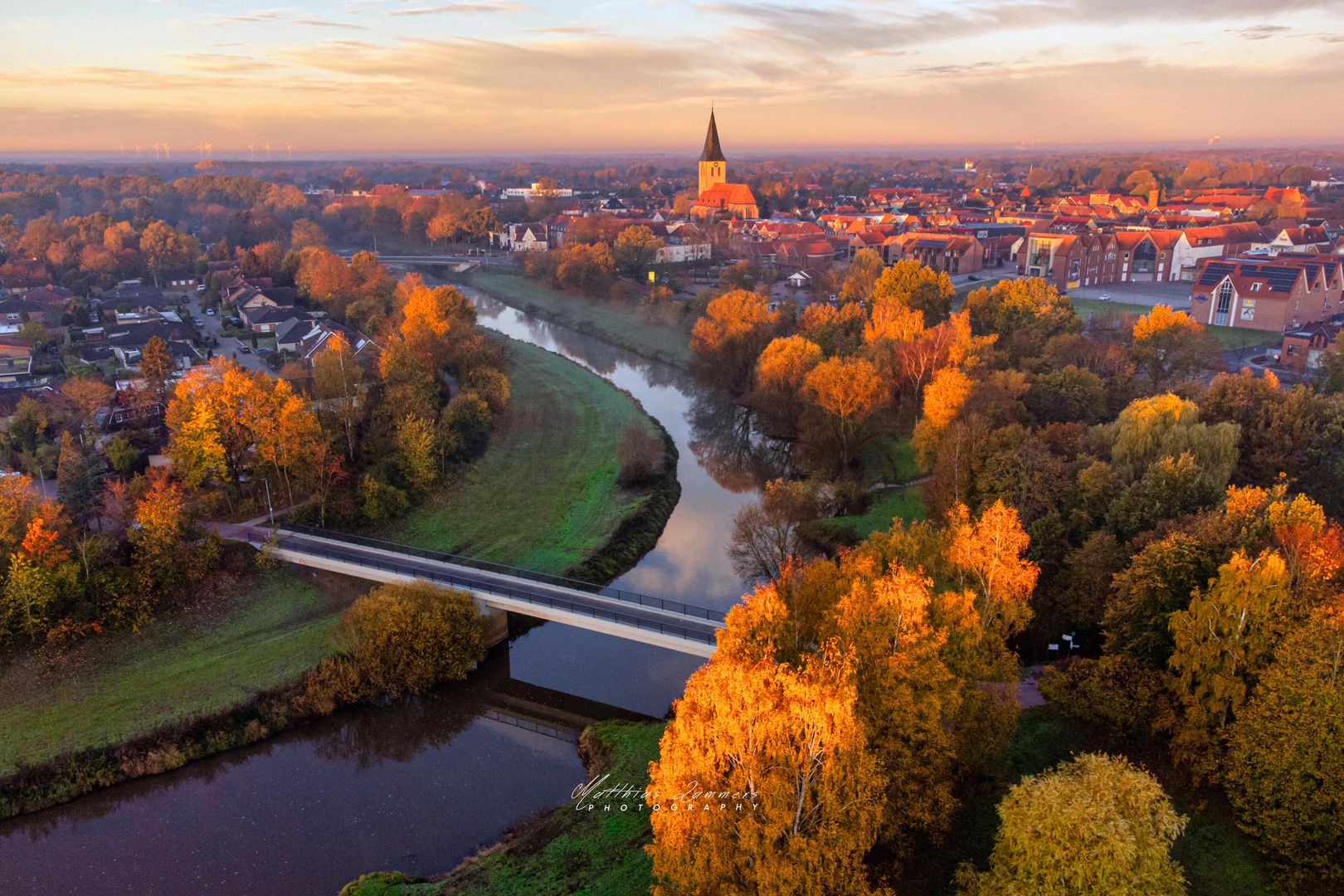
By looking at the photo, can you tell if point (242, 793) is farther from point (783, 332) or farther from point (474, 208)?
point (474, 208)

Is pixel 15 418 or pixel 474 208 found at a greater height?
pixel 474 208

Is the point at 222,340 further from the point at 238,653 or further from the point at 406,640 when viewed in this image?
the point at 406,640

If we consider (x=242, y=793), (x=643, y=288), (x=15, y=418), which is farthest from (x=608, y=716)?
(x=643, y=288)

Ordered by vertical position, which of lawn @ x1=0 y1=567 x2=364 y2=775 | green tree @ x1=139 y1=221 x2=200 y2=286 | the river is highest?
green tree @ x1=139 y1=221 x2=200 y2=286

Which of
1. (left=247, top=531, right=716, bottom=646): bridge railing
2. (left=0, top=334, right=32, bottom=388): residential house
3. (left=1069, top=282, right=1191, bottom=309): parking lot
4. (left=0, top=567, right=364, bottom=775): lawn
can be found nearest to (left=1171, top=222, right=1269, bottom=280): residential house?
(left=1069, top=282, right=1191, bottom=309): parking lot

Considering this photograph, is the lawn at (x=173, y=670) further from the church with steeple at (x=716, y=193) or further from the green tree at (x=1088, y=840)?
the church with steeple at (x=716, y=193)

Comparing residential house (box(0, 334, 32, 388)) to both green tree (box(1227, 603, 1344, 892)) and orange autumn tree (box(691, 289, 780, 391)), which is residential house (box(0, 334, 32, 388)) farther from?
green tree (box(1227, 603, 1344, 892))
